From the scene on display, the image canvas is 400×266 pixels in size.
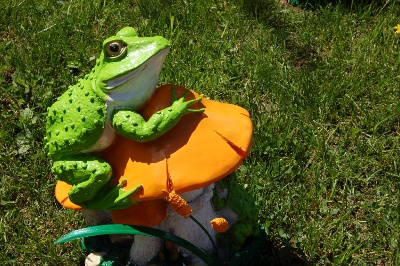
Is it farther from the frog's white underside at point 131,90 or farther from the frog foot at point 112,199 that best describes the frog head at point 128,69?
the frog foot at point 112,199

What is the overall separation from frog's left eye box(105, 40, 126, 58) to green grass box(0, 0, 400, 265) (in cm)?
106

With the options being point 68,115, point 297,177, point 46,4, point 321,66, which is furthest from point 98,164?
point 46,4

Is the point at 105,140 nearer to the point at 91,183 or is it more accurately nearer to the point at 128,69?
the point at 91,183

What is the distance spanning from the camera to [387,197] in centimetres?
295

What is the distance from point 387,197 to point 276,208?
560 mm

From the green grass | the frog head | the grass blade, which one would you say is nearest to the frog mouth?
the frog head

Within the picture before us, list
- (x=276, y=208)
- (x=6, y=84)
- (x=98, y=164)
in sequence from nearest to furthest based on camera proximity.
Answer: (x=98, y=164) < (x=276, y=208) < (x=6, y=84)

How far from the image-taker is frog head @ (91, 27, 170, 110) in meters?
2.07

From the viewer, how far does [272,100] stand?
3449 millimetres

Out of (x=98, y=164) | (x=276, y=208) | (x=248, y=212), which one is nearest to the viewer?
(x=98, y=164)

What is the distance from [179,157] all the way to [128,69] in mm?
346

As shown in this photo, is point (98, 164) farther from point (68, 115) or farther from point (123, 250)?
point (123, 250)

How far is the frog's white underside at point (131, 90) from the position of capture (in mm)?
2076

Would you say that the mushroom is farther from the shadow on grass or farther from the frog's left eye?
the shadow on grass
